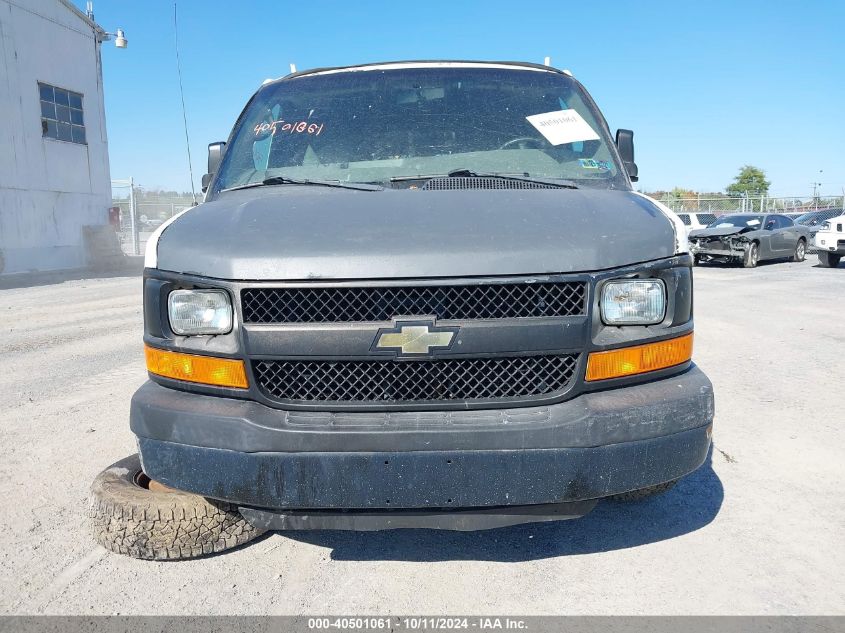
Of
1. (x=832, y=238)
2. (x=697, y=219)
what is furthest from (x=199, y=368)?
(x=697, y=219)

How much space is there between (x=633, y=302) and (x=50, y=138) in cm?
2047

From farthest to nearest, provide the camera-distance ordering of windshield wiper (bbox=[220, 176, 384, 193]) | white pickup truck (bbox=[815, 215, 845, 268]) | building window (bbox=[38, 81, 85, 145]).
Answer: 1. building window (bbox=[38, 81, 85, 145])
2. white pickup truck (bbox=[815, 215, 845, 268])
3. windshield wiper (bbox=[220, 176, 384, 193])

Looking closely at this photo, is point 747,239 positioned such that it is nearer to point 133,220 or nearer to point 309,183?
point 309,183

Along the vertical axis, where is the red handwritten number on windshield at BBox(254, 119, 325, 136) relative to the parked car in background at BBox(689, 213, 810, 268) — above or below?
above

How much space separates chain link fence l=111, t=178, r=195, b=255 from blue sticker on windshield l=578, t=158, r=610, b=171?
2064 cm

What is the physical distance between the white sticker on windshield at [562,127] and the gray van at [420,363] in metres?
0.96

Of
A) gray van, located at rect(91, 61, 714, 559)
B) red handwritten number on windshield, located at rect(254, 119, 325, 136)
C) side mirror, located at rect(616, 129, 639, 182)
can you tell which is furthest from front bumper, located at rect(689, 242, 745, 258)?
gray van, located at rect(91, 61, 714, 559)

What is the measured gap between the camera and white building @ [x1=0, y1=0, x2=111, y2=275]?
56.3 feet

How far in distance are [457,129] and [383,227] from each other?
129 centimetres

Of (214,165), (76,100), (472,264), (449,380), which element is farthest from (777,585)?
(76,100)

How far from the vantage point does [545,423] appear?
2.17 metres

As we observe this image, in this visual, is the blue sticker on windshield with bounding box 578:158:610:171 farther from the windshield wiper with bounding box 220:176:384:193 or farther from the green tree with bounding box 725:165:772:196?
the green tree with bounding box 725:165:772:196

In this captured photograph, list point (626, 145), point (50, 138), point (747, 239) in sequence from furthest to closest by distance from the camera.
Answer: point (50, 138), point (747, 239), point (626, 145)

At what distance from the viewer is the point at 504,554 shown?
2764 mm
